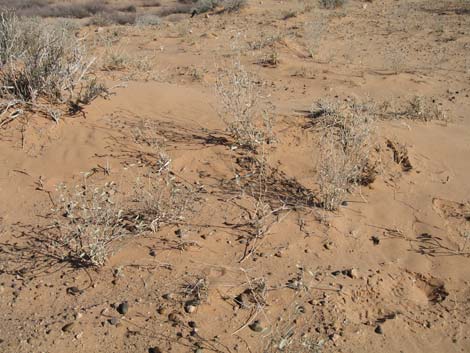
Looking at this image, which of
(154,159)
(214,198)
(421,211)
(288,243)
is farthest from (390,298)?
(154,159)

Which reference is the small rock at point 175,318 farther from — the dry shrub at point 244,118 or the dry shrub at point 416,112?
the dry shrub at point 416,112

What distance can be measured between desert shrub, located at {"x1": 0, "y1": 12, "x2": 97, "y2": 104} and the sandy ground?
1.03 feet

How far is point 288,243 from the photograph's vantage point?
3482 mm

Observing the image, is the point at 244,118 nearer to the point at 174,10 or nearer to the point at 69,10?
the point at 174,10

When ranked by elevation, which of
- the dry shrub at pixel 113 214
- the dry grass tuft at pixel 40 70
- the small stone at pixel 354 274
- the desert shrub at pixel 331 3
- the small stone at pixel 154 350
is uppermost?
the dry grass tuft at pixel 40 70

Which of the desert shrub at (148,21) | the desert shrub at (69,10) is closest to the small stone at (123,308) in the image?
the desert shrub at (148,21)

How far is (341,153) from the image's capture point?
399 centimetres

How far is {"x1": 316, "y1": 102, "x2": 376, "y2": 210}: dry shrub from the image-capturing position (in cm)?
377

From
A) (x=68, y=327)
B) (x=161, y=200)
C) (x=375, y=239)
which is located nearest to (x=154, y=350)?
(x=68, y=327)

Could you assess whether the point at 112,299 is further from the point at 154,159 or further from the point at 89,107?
the point at 89,107

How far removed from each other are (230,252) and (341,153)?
130 cm

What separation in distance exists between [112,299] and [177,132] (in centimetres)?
200

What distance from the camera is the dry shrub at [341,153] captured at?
3.77 meters

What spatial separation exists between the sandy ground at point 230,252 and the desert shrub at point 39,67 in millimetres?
314
